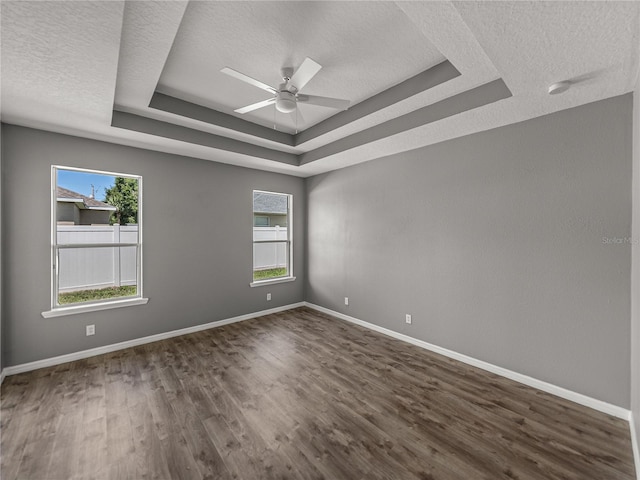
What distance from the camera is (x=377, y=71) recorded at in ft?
8.14

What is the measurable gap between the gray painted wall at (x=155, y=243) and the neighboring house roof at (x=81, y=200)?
0.48 ft

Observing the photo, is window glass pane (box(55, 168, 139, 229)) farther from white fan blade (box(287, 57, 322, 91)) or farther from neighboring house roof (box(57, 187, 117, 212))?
white fan blade (box(287, 57, 322, 91))

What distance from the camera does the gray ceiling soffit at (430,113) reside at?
231 cm

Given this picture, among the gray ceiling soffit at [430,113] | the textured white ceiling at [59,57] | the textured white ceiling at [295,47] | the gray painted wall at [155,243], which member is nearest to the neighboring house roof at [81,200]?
the gray painted wall at [155,243]

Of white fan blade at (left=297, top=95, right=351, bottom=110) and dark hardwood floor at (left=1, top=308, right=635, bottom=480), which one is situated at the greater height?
white fan blade at (left=297, top=95, right=351, bottom=110)

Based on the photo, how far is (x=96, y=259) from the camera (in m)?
3.39

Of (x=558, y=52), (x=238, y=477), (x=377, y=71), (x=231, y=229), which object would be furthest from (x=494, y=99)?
(x=231, y=229)

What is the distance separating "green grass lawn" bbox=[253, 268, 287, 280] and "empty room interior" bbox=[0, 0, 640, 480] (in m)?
0.58

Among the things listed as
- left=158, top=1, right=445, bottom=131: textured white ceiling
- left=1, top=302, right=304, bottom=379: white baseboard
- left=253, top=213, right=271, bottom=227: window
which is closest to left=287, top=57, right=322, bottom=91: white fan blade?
left=158, top=1, right=445, bottom=131: textured white ceiling

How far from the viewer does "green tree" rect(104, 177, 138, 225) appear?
349 centimetres

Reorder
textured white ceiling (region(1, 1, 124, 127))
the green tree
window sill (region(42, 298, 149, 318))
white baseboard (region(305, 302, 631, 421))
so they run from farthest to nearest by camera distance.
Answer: the green tree
window sill (region(42, 298, 149, 318))
white baseboard (region(305, 302, 631, 421))
textured white ceiling (region(1, 1, 124, 127))

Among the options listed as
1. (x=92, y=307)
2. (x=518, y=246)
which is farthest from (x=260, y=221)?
(x=518, y=246)

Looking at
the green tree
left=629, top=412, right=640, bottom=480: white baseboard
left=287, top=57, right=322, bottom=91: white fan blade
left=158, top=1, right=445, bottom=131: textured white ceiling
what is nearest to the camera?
left=629, top=412, right=640, bottom=480: white baseboard

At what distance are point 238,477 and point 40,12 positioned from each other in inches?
112
